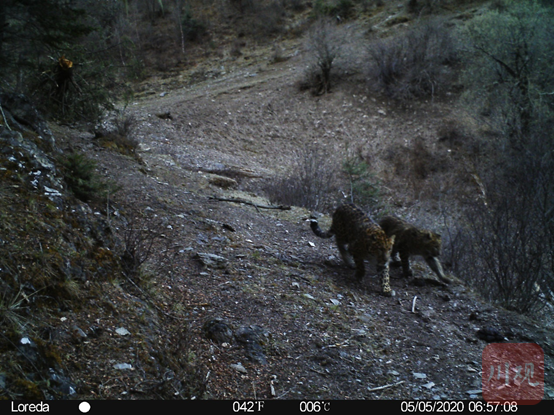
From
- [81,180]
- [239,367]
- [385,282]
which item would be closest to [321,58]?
[385,282]

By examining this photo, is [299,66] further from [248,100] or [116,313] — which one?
[116,313]

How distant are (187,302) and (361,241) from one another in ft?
7.97

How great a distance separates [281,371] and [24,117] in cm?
447

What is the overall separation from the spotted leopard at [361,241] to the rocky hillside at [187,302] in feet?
0.71

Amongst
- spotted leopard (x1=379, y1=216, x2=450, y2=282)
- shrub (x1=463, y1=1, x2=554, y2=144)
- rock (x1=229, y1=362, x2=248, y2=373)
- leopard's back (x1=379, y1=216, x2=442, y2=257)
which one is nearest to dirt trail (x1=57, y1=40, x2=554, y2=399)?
rock (x1=229, y1=362, x2=248, y2=373)

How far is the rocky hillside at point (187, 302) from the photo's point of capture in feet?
9.60

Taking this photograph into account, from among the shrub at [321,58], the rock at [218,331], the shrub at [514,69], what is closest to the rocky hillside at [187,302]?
the rock at [218,331]

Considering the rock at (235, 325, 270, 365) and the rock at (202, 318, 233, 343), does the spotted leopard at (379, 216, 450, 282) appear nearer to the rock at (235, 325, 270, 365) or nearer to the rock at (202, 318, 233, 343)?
the rock at (235, 325, 270, 365)

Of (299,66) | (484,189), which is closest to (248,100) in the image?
(299,66)

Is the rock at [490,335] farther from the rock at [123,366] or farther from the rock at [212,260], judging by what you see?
the rock at [123,366]

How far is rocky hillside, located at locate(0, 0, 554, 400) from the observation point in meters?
2.93

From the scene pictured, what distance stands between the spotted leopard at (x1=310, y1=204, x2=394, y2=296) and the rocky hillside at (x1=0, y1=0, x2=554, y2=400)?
0.22 metres

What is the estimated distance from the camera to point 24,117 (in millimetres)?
5668

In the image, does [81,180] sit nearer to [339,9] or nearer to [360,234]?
[360,234]
